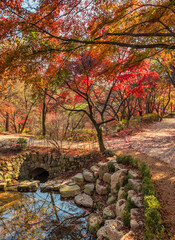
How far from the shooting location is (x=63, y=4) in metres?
3.48

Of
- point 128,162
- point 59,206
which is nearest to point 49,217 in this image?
point 59,206

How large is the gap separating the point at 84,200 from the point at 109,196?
0.84 m

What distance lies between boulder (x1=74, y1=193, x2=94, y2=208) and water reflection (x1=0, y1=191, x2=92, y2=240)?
17 cm

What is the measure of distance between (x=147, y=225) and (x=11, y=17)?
4971 mm

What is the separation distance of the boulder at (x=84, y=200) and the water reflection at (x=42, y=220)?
0.56 ft

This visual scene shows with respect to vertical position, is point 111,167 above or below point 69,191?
above

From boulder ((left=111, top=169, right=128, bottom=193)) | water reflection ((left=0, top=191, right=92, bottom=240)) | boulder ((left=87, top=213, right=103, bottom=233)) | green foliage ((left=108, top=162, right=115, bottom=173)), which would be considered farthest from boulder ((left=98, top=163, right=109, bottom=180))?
boulder ((left=87, top=213, right=103, bottom=233))

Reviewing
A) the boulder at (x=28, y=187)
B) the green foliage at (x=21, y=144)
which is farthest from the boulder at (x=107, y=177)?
the green foliage at (x=21, y=144)

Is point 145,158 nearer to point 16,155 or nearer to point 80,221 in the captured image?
point 80,221

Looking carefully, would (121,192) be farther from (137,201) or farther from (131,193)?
(137,201)

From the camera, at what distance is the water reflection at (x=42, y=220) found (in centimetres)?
371

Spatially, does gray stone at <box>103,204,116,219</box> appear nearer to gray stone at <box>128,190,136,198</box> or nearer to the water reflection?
the water reflection

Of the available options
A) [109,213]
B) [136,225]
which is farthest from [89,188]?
[136,225]

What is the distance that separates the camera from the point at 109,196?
4.88 meters
